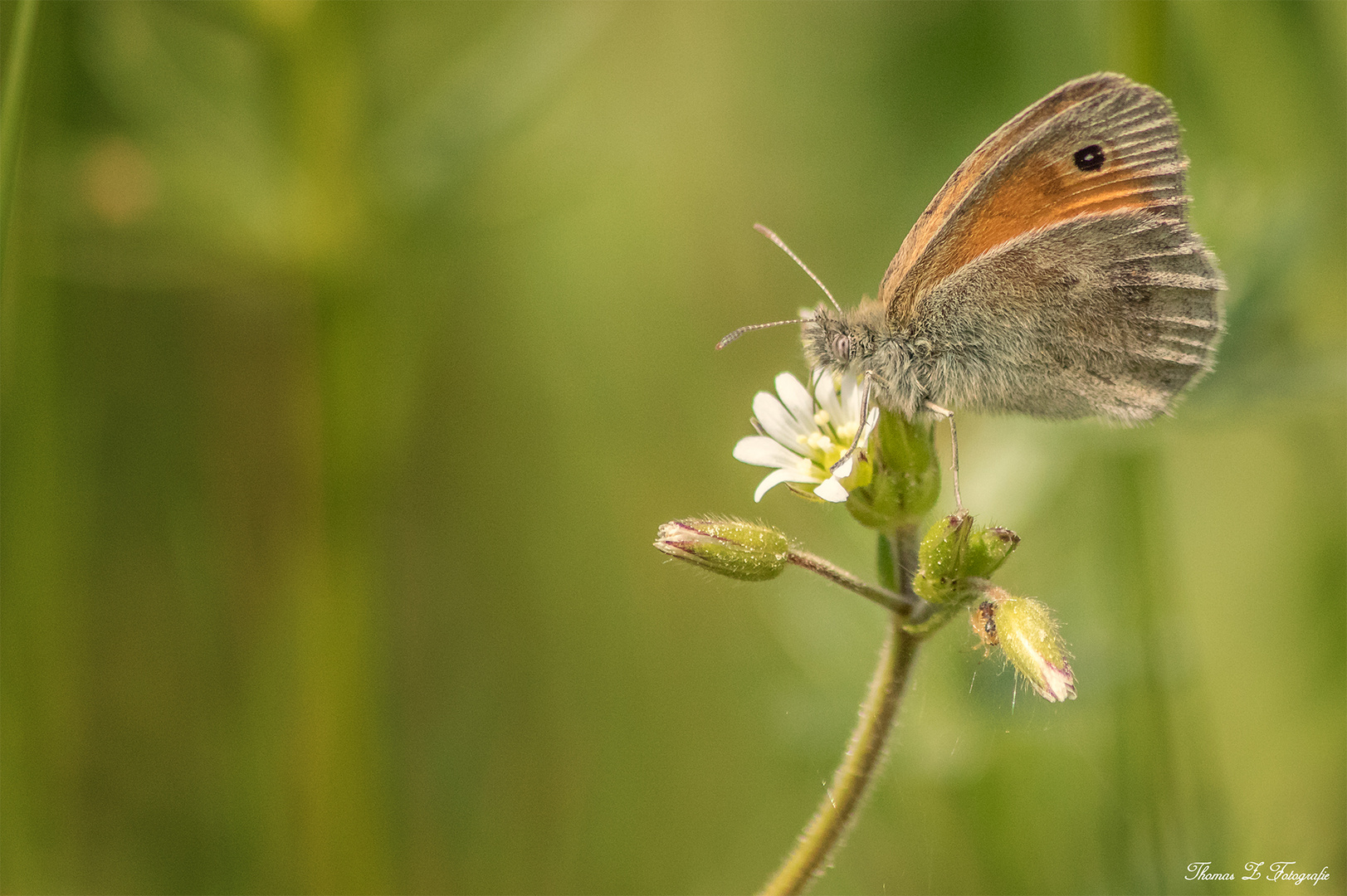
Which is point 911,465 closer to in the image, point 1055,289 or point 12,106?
point 1055,289

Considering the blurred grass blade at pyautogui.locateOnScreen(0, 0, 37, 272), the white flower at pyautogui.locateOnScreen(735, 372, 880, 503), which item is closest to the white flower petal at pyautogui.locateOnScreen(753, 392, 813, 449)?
the white flower at pyautogui.locateOnScreen(735, 372, 880, 503)

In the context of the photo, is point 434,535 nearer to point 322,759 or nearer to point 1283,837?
point 322,759

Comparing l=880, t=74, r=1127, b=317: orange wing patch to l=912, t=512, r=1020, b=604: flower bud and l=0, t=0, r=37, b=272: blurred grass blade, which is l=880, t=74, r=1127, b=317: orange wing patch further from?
l=0, t=0, r=37, b=272: blurred grass blade

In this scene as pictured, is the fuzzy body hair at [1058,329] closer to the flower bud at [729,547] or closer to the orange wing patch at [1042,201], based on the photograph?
the orange wing patch at [1042,201]

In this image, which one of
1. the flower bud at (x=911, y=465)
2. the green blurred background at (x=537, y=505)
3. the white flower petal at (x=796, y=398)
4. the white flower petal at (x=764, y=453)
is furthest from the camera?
the green blurred background at (x=537, y=505)

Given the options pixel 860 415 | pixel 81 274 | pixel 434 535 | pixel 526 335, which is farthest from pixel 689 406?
pixel 81 274

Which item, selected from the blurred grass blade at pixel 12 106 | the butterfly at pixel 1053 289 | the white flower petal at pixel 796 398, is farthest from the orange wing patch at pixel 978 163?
the blurred grass blade at pixel 12 106
